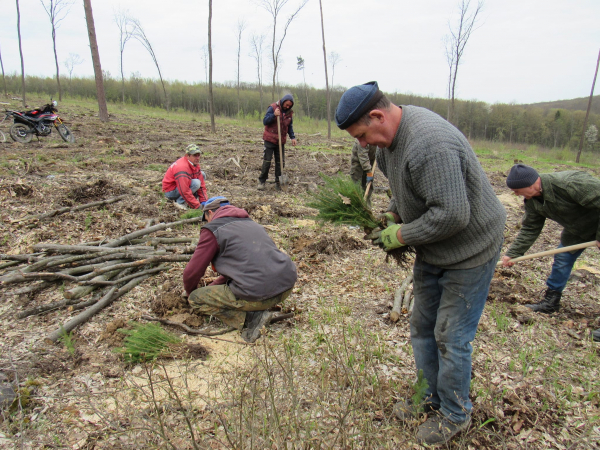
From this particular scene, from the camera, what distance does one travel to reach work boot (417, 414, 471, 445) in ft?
6.56

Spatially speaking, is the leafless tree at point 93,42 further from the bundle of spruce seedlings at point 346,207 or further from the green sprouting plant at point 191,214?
the bundle of spruce seedlings at point 346,207

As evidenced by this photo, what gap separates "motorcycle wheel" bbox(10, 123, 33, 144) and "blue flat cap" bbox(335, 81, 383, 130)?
39.9 ft

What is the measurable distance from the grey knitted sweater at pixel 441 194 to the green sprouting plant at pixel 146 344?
2.02 metres

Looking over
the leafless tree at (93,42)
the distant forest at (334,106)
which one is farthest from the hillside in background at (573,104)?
the leafless tree at (93,42)

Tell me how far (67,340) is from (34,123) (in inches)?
420

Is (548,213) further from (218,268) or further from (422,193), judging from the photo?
(218,268)

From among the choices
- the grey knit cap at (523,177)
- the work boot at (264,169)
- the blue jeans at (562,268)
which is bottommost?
the blue jeans at (562,268)

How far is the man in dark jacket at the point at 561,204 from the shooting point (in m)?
3.02

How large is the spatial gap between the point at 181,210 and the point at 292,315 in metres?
3.44

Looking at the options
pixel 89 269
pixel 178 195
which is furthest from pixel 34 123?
pixel 89 269

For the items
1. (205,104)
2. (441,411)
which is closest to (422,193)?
Result: (441,411)

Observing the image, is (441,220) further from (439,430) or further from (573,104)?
(573,104)

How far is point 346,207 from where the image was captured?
240cm

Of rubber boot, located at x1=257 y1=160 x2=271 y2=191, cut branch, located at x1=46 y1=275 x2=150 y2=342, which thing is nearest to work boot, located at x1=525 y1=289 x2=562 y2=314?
cut branch, located at x1=46 y1=275 x2=150 y2=342
